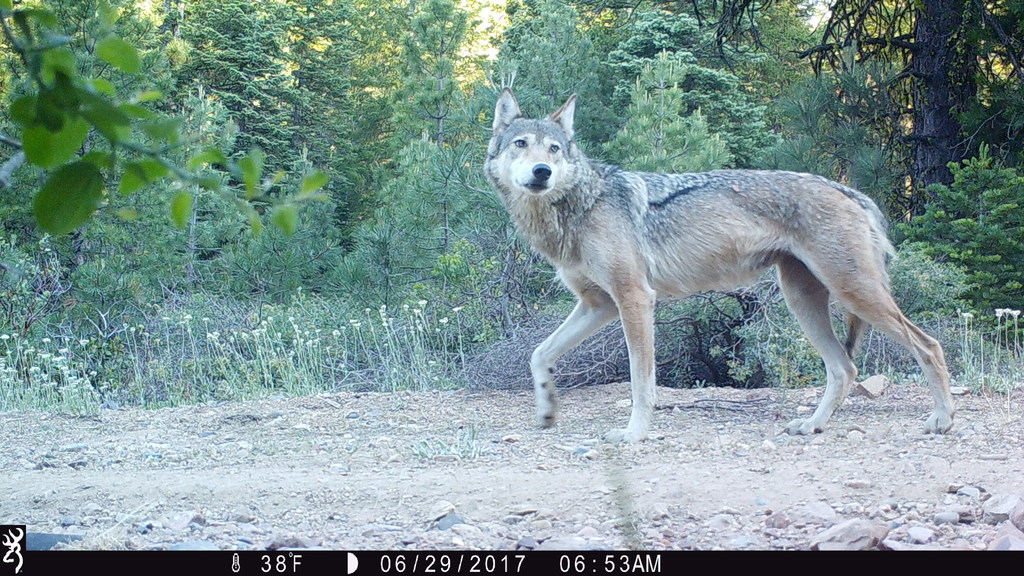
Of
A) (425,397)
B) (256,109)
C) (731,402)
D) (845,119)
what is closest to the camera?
(731,402)

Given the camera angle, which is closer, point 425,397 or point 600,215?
point 600,215

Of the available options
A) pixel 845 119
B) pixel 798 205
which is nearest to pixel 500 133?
pixel 798 205

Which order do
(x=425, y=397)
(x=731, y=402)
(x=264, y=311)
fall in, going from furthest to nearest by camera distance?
(x=264, y=311) < (x=425, y=397) < (x=731, y=402)

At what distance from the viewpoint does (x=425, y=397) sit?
25.9ft

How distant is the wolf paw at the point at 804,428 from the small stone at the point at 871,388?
1.39m

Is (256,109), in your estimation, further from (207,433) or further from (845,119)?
(207,433)

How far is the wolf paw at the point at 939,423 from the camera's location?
226 inches

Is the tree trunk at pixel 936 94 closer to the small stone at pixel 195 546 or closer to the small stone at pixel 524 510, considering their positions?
the small stone at pixel 524 510

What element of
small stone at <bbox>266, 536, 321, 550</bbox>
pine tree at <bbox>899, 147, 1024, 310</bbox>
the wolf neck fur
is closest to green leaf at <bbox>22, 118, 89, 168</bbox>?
small stone at <bbox>266, 536, 321, 550</bbox>

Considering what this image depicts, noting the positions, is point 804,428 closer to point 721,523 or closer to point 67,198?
point 721,523

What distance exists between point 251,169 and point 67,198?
23 centimetres

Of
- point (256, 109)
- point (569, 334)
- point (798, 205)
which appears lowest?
point (569, 334)

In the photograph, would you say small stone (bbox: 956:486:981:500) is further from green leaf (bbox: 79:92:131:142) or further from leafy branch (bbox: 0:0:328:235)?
green leaf (bbox: 79:92:131:142)

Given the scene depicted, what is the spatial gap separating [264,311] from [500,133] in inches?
270
